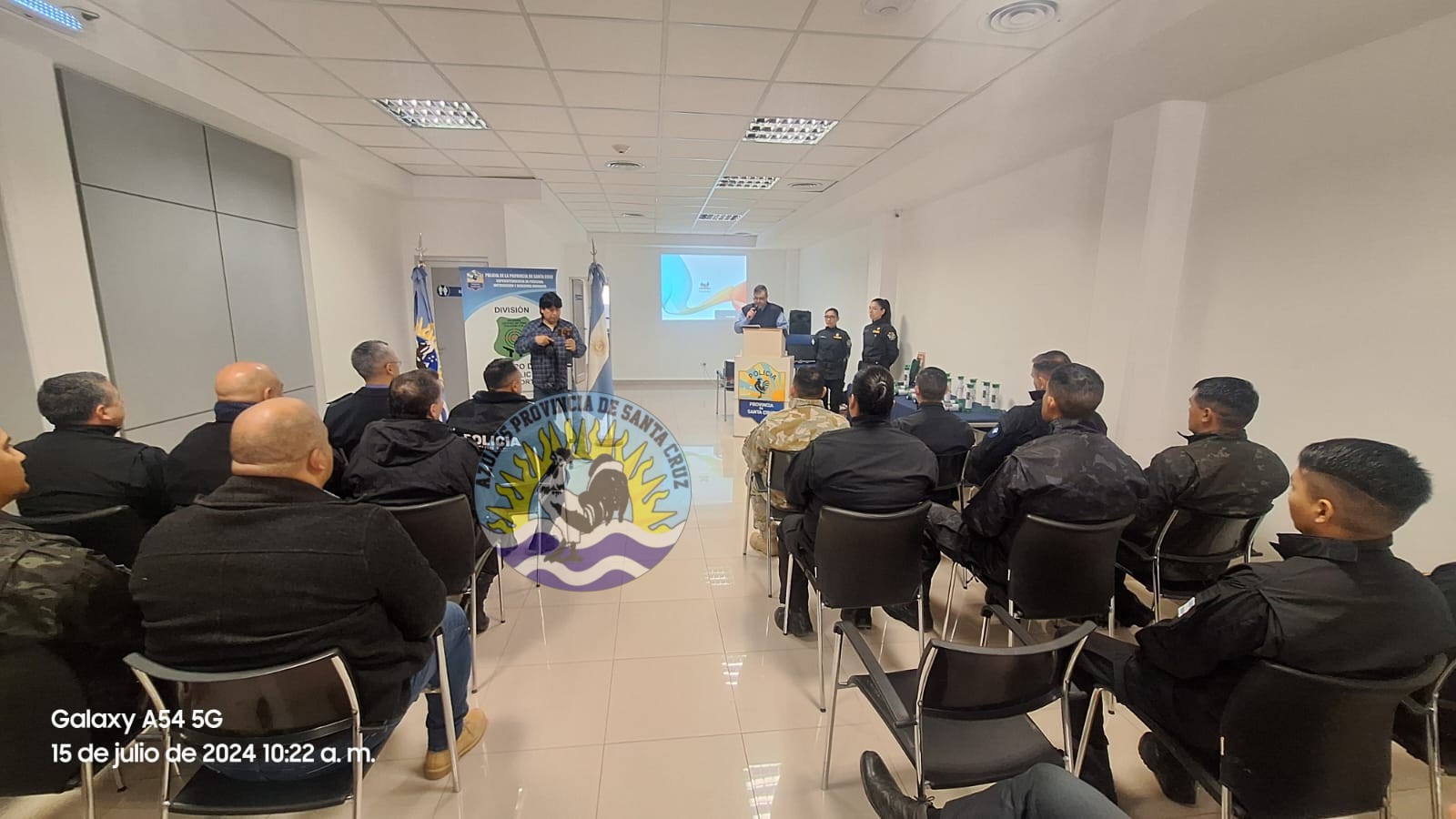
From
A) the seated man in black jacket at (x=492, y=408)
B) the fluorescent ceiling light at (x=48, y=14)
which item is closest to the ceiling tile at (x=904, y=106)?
the seated man in black jacket at (x=492, y=408)

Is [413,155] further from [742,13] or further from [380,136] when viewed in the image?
[742,13]

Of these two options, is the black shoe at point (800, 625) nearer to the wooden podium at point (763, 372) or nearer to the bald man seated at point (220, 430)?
the bald man seated at point (220, 430)

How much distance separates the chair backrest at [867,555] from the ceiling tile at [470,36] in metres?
2.79

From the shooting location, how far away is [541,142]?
4.64 meters

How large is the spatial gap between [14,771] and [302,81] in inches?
149

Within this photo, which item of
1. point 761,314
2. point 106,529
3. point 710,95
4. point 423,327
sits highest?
point 710,95

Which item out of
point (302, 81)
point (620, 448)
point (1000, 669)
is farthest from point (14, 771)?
point (620, 448)

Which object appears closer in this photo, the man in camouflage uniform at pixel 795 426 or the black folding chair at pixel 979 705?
the black folding chair at pixel 979 705

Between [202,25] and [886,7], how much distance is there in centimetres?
338

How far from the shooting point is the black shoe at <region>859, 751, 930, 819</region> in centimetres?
154

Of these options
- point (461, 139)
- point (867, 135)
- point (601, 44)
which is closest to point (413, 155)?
point (461, 139)

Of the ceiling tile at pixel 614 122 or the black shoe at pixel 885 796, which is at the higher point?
the ceiling tile at pixel 614 122

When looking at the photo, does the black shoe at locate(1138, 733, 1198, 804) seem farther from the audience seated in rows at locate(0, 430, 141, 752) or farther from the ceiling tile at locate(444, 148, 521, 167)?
the ceiling tile at locate(444, 148, 521, 167)

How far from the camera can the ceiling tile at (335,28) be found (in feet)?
8.33
